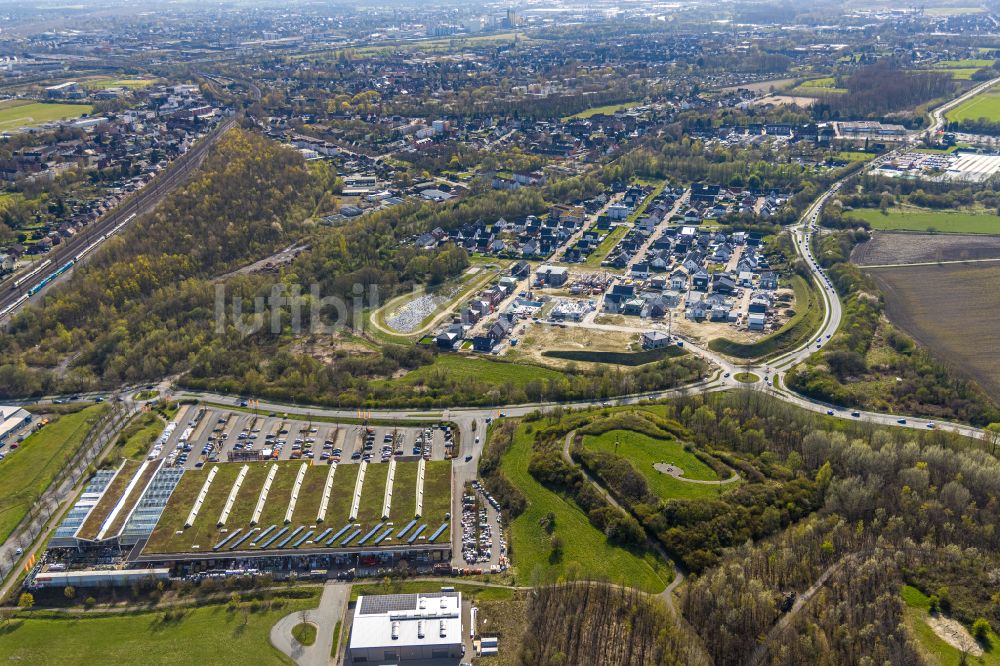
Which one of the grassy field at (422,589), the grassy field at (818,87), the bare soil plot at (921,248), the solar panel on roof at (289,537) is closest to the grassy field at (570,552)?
the grassy field at (422,589)

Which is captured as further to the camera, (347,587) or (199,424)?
(199,424)

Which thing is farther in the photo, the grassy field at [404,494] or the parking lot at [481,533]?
the grassy field at [404,494]

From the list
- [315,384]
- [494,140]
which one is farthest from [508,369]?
[494,140]

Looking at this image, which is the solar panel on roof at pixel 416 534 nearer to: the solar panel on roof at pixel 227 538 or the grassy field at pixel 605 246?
the solar panel on roof at pixel 227 538

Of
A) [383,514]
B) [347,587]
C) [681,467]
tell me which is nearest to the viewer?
[347,587]

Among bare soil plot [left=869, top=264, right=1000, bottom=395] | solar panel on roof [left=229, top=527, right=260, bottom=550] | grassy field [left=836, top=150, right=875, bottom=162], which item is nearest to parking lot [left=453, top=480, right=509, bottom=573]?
solar panel on roof [left=229, top=527, right=260, bottom=550]

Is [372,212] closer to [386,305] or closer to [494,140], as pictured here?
[386,305]
